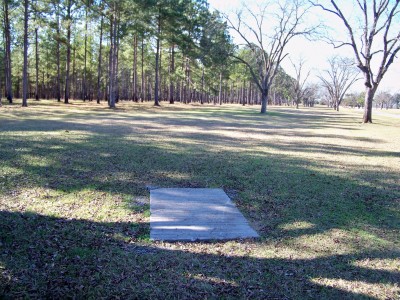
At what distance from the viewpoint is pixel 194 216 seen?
177 inches

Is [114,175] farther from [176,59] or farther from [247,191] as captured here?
[176,59]

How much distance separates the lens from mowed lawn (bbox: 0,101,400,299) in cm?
293

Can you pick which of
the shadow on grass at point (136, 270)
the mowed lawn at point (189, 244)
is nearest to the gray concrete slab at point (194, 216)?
the mowed lawn at point (189, 244)

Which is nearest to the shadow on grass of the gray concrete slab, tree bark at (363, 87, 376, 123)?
the gray concrete slab

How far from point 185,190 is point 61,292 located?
307 centimetres

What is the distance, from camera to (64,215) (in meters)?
4.27

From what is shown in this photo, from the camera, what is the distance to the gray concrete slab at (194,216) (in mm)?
3973

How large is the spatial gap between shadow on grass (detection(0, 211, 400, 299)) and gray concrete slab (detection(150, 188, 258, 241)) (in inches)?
15.9

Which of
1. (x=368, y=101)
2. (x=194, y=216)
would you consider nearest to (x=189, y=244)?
(x=194, y=216)

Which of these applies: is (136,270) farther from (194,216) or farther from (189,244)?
(194,216)

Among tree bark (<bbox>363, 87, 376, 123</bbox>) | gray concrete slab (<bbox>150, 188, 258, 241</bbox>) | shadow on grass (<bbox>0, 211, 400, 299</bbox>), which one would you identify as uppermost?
tree bark (<bbox>363, 87, 376, 123</bbox>)

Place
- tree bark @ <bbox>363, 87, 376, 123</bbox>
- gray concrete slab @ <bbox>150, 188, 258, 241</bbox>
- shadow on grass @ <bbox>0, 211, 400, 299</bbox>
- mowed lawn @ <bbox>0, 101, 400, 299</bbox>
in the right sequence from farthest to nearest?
tree bark @ <bbox>363, 87, 376, 123</bbox> → gray concrete slab @ <bbox>150, 188, 258, 241</bbox> → mowed lawn @ <bbox>0, 101, 400, 299</bbox> → shadow on grass @ <bbox>0, 211, 400, 299</bbox>

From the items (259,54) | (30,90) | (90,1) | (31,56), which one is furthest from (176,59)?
(30,90)

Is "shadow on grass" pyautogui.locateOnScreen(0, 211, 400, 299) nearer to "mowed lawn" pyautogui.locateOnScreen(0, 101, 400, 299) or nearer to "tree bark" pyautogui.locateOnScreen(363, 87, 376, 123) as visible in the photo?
"mowed lawn" pyautogui.locateOnScreen(0, 101, 400, 299)
